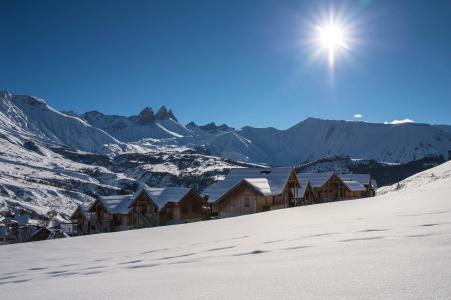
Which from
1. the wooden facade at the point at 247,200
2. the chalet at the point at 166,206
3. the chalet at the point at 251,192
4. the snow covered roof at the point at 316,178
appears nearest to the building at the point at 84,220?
the chalet at the point at 166,206

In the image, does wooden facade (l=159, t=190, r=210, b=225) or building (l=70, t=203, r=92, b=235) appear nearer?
wooden facade (l=159, t=190, r=210, b=225)

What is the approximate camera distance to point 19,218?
71438 mm

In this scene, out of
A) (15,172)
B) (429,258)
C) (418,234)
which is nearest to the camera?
(429,258)

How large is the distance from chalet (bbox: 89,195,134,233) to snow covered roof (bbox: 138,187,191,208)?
3767 mm

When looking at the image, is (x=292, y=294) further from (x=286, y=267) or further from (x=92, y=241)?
(x=92, y=241)

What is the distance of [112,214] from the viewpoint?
5012cm

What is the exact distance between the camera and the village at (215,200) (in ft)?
132

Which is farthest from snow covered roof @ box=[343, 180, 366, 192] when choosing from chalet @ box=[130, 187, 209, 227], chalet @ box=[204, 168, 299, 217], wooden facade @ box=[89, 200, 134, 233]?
wooden facade @ box=[89, 200, 134, 233]

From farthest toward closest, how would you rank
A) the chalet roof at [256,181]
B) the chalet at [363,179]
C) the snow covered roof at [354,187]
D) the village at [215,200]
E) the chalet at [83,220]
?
the chalet at [363,179] < the snow covered roof at [354,187] < the chalet at [83,220] < the village at [215,200] < the chalet roof at [256,181]

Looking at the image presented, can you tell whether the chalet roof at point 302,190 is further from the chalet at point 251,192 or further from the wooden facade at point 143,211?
the wooden facade at point 143,211

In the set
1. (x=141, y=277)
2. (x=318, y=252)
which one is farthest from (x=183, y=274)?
(x=318, y=252)

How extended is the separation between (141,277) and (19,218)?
78.4 m

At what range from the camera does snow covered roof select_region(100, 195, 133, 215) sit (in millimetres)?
49119

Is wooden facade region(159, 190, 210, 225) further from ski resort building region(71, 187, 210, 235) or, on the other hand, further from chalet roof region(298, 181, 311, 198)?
chalet roof region(298, 181, 311, 198)
